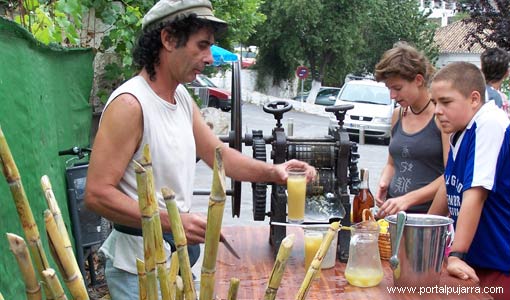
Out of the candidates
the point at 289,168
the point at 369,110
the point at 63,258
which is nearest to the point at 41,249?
the point at 63,258

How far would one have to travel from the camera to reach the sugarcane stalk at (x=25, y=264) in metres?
0.90

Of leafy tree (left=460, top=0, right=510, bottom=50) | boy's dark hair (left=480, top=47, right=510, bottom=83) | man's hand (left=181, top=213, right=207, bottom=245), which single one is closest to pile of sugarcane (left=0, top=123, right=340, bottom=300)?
man's hand (left=181, top=213, right=207, bottom=245)

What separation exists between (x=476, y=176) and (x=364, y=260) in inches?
21.9

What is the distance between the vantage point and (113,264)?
234 cm

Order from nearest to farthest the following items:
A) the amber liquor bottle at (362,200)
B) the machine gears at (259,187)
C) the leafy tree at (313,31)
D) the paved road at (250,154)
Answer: the machine gears at (259,187)
the amber liquor bottle at (362,200)
the paved road at (250,154)
the leafy tree at (313,31)

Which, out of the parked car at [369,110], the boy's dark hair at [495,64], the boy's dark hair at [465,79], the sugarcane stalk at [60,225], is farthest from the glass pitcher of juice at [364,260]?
the parked car at [369,110]

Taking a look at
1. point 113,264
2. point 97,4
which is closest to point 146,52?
point 113,264

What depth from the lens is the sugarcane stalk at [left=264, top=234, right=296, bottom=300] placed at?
41.5 inches

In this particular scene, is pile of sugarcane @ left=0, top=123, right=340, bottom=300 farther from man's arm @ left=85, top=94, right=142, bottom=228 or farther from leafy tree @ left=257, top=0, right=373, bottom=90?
leafy tree @ left=257, top=0, right=373, bottom=90

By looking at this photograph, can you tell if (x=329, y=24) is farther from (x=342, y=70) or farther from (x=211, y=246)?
(x=211, y=246)

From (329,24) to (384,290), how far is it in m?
32.7

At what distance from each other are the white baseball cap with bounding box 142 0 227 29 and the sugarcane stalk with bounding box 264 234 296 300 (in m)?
1.44

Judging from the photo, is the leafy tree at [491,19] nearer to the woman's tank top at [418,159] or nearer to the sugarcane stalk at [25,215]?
the woman's tank top at [418,159]

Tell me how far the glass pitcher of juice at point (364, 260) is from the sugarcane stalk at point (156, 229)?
1541 millimetres
